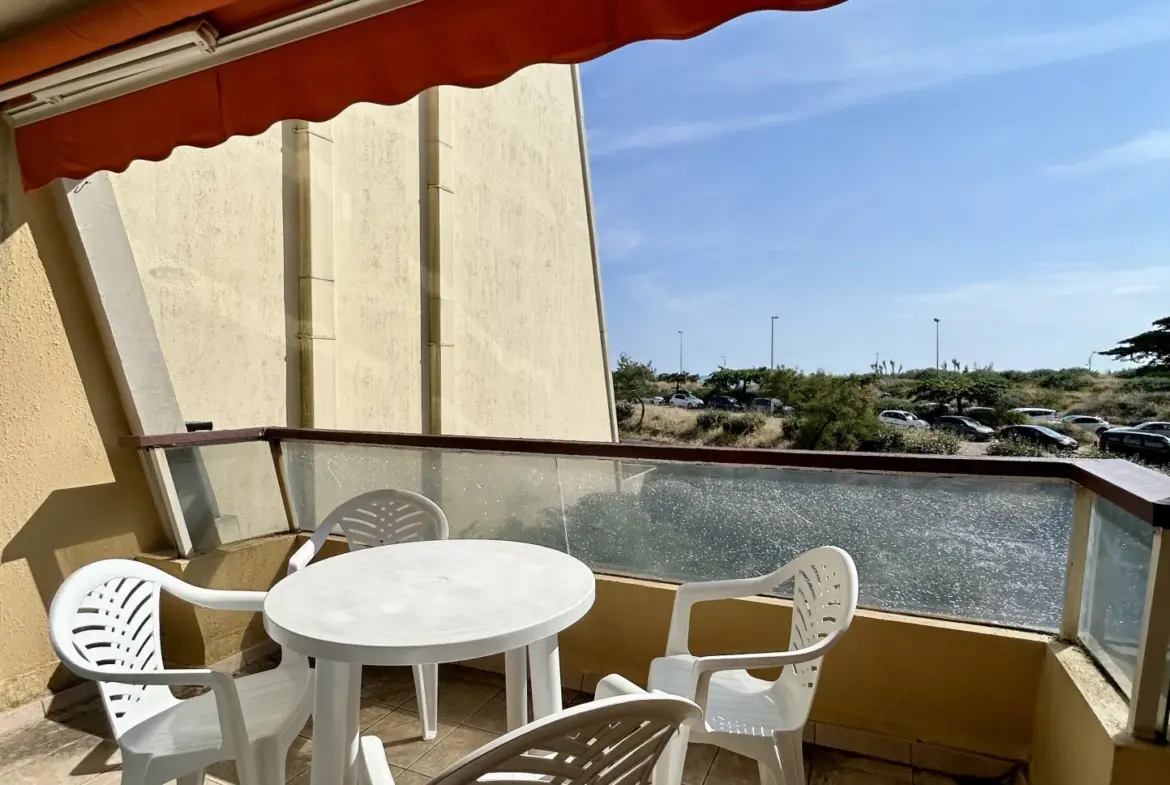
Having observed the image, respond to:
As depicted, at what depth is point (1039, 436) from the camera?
101ft

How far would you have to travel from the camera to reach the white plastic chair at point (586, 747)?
0.87 metres

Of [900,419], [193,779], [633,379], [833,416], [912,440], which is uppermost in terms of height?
[193,779]

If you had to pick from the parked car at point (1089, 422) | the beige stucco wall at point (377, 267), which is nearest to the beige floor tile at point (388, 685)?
the beige stucco wall at point (377, 267)

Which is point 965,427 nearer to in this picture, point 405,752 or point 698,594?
point 698,594

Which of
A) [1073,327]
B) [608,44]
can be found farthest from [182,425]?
[1073,327]

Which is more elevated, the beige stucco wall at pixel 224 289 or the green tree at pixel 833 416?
the beige stucco wall at pixel 224 289

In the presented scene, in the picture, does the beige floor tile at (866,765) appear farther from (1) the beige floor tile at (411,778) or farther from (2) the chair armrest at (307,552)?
(2) the chair armrest at (307,552)

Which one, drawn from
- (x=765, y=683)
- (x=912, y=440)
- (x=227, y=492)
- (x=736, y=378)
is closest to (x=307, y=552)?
(x=227, y=492)

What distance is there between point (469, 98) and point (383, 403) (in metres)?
4.36

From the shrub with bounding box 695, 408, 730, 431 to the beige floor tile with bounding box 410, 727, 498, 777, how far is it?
36.7 m

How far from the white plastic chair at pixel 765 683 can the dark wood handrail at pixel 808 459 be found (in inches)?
24.1

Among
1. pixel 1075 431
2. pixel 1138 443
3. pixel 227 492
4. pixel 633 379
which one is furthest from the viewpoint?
pixel 633 379

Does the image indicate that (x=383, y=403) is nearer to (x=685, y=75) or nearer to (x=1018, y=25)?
(x=685, y=75)

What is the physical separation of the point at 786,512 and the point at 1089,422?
37870mm
